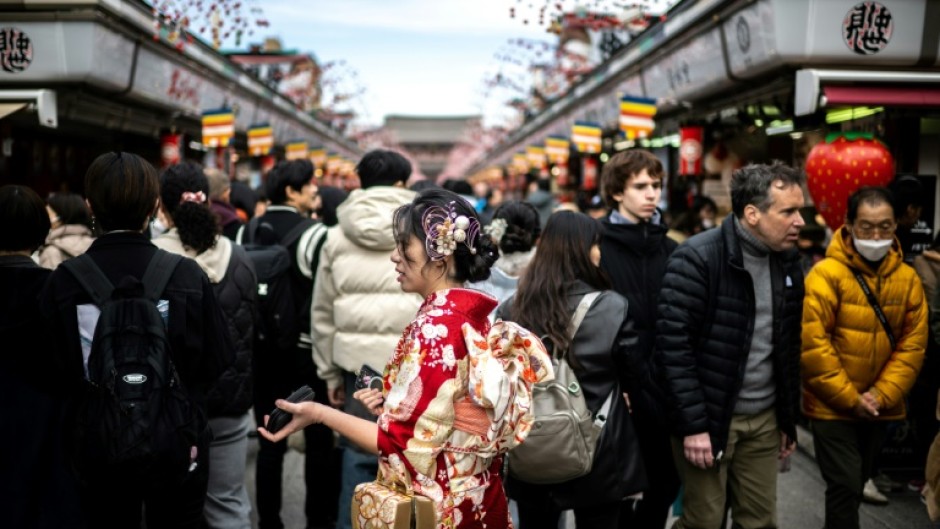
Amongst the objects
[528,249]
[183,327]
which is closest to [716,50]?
[528,249]

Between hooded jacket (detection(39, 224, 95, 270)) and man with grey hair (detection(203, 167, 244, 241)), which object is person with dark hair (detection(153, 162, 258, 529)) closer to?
hooded jacket (detection(39, 224, 95, 270))

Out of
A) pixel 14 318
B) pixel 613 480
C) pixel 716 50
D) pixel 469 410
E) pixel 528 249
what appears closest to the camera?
pixel 469 410

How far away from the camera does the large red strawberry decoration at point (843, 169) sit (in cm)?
599

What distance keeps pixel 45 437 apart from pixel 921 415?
5707 mm

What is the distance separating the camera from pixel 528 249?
4988 millimetres

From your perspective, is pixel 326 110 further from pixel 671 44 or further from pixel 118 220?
pixel 118 220

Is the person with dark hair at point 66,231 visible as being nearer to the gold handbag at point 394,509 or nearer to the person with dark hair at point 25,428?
the person with dark hair at point 25,428

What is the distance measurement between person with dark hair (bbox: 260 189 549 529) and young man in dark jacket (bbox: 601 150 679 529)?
184 centimetres

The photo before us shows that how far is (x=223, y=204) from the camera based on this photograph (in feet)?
19.0

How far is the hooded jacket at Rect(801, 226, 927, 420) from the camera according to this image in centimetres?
430

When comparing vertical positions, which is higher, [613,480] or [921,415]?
[613,480]

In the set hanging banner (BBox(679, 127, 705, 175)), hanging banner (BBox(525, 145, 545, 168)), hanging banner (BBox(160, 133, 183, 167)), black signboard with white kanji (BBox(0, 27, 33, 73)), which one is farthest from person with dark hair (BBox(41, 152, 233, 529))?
hanging banner (BBox(525, 145, 545, 168))

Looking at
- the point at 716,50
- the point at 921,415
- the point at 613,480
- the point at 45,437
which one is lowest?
the point at 921,415

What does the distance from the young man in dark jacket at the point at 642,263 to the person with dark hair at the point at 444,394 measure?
6.05 ft
